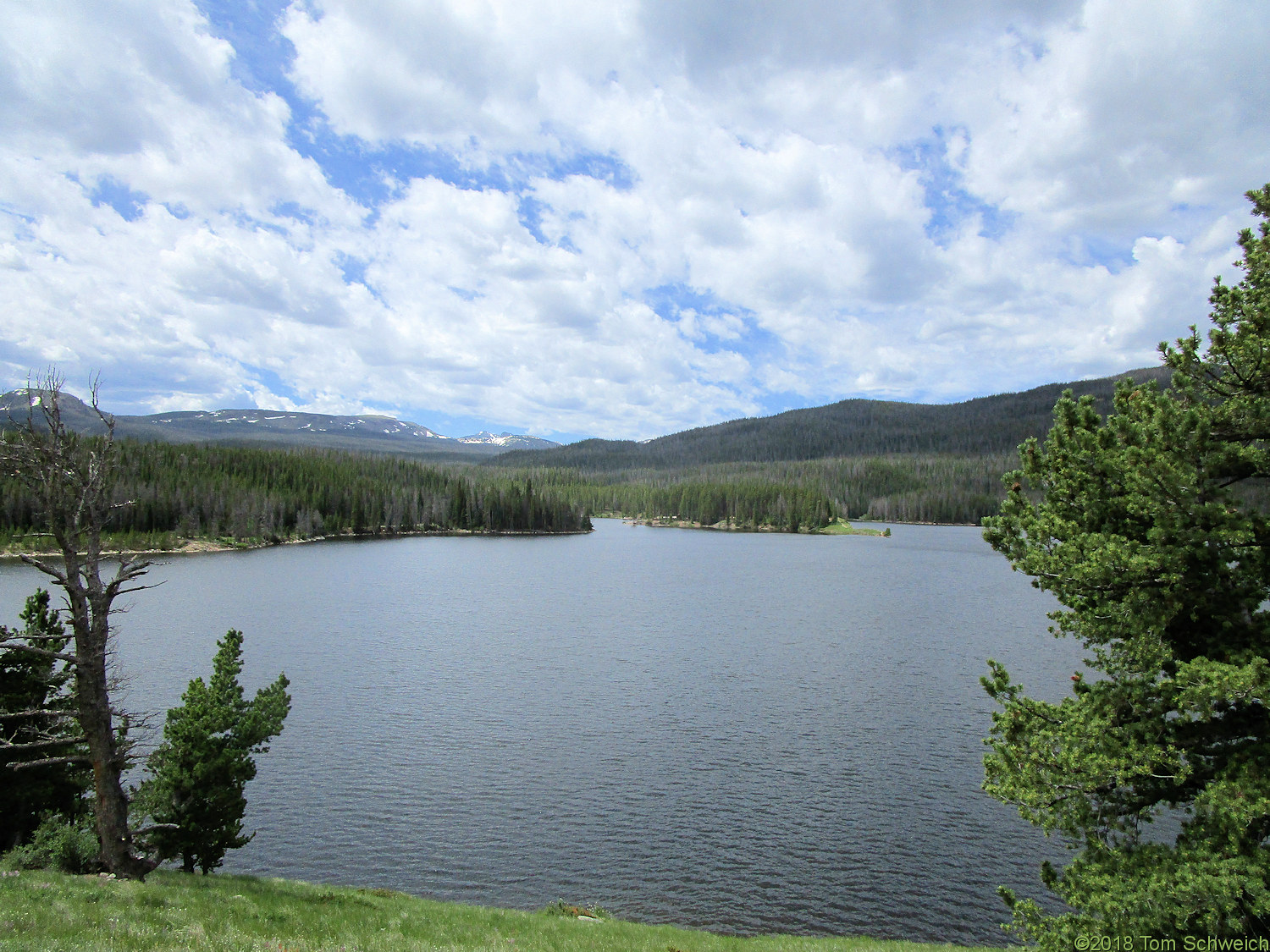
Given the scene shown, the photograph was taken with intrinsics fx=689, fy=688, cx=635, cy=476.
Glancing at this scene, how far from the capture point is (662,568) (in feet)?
360

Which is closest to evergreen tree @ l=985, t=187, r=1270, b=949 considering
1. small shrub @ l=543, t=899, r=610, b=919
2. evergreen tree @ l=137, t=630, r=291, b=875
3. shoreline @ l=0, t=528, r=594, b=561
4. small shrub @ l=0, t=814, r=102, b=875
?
small shrub @ l=543, t=899, r=610, b=919

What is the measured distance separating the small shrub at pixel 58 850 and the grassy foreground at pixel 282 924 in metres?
2.26

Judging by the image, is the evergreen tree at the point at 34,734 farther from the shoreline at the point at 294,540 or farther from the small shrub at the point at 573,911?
the shoreline at the point at 294,540

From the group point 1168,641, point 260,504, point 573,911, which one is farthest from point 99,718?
point 260,504

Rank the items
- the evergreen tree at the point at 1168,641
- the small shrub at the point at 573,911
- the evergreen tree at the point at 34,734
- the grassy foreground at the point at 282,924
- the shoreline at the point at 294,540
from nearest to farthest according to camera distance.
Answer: the evergreen tree at the point at 1168,641
the grassy foreground at the point at 282,924
the evergreen tree at the point at 34,734
the small shrub at the point at 573,911
the shoreline at the point at 294,540

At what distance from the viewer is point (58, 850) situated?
18.2m

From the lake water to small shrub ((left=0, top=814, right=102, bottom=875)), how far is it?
5.82 meters

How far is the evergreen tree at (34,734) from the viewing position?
18.5m

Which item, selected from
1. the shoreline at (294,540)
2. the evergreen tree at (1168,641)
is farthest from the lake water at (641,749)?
the shoreline at (294,540)

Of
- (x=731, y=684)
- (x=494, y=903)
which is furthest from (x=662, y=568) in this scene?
(x=494, y=903)

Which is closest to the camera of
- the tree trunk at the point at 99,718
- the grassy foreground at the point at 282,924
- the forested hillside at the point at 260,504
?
the grassy foreground at the point at 282,924

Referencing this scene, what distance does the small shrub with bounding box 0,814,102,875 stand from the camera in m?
17.6

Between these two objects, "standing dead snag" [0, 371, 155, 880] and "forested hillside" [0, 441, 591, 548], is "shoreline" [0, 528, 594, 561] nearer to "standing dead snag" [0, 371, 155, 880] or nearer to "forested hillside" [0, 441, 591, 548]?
"forested hillside" [0, 441, 591, 548]

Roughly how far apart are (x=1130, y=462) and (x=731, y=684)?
36170 mm
